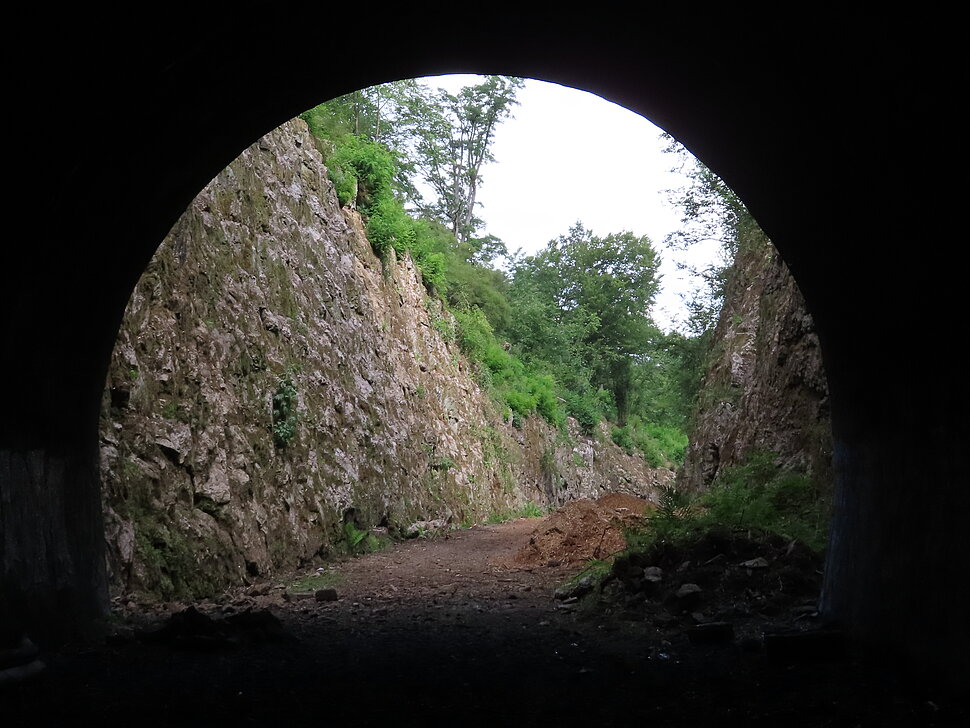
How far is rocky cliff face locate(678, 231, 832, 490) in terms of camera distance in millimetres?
8977

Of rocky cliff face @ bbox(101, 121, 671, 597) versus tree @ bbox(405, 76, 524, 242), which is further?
tree @ bbox(405, 76, 524, 242)

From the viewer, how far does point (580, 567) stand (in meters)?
9.52

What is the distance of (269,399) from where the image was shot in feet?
33.5

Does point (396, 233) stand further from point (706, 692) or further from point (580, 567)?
point (706, 692)

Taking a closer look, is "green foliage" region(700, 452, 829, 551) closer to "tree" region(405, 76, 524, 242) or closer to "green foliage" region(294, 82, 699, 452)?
"green foliage" region(294, 82, 699, 452)

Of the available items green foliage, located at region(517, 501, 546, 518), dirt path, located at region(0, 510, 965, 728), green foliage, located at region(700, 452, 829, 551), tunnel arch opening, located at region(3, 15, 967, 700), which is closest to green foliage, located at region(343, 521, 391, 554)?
dirt path, located at region(0, 510, 965, 728)

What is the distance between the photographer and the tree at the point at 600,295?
40.0m

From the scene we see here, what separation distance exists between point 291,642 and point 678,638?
2698 millimetres

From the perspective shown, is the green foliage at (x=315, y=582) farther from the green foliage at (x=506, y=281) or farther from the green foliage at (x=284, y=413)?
the green foliage at (x=506, y=281)

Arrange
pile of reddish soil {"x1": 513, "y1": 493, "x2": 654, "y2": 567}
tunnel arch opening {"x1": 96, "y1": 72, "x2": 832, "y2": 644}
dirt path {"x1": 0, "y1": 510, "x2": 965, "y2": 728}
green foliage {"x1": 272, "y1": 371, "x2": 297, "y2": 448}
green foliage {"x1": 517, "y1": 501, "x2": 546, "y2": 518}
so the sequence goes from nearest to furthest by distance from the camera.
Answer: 1. dirt path {"x1": 0, "y1": 510, "x2": 965, "y2": 728}
2. tunnel arch opening {"x1": 96, "y1": 72, "x2": 832, "y2": 644}
3. pile of reddish soil {"x1": 513, "y1": 493, "x2": 654, "y2": 567}
4. green foliage {"x1": 272, "y1": 371, "x2": 297, "y2": 448}
5. green foliage {"x1": 517, "y1": 501, "x2": 546, "y2": 518}

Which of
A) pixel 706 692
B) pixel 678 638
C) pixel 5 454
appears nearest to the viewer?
pixel 706 692

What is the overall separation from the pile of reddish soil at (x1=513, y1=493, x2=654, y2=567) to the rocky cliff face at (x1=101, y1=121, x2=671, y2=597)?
9.45 feet

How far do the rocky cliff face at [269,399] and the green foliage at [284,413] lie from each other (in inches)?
1.2

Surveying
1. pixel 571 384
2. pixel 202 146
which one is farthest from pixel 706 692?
pixel 571 384
